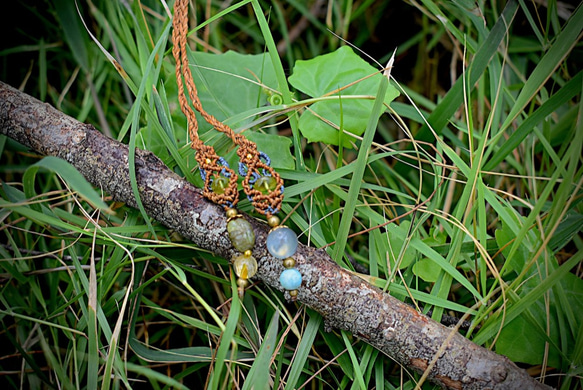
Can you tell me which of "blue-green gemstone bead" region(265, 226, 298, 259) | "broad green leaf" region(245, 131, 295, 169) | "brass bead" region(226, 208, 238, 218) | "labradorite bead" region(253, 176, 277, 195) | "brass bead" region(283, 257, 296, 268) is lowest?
"brass bead" region(283, 257, 296, 268)

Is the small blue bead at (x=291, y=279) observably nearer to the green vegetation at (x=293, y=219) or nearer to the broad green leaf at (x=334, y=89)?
the green vegetation at (x=293, y=219)

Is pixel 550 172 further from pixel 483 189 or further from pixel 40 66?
pixel 40 66

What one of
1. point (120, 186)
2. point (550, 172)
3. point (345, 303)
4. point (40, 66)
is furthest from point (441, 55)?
point (40, 66)

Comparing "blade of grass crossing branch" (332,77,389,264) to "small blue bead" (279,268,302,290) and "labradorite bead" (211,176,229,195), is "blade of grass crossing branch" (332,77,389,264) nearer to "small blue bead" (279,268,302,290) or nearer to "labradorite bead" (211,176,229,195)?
"small blue bead" (279,268,302,290)

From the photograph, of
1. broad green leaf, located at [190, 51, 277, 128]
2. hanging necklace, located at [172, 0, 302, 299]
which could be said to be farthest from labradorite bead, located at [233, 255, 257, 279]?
broad green leaf, located at [190, 51, 277, 128]

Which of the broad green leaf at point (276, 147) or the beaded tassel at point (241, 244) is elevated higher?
the broad green leaf at point (276, 147)

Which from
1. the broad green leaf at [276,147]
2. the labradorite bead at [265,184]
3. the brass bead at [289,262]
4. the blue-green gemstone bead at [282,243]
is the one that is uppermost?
the broad green leaf at [276,147]

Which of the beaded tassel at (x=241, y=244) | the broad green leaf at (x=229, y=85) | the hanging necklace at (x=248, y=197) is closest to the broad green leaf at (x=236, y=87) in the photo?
the broad green leaf at (x=229, y=85)
